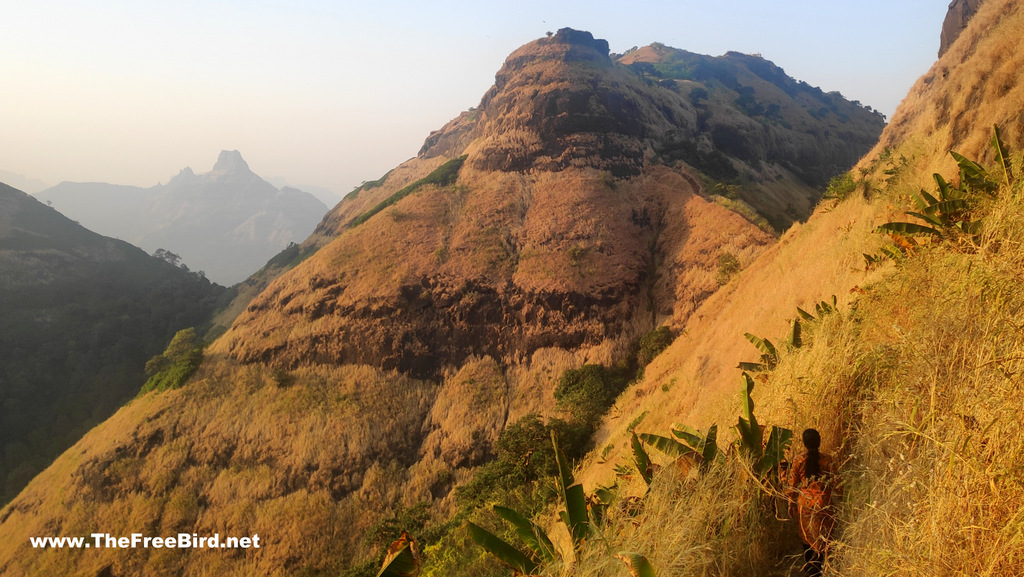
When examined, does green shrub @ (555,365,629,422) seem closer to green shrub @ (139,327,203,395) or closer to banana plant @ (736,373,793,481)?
banana plant @ (736,373,793,481)

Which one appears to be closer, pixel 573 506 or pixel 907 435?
pixel 907 435

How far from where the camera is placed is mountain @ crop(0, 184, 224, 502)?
35.8 meters

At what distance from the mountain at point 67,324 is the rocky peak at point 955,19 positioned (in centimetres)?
8660

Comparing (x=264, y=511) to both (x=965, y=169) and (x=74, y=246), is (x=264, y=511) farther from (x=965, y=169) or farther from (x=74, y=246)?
(x=74, y=246)

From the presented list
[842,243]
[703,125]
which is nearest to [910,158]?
[842,243]

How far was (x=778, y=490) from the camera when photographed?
13.3ft

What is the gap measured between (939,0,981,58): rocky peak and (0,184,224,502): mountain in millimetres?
86599

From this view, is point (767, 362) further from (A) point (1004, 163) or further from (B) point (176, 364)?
(B) point (176, 364)

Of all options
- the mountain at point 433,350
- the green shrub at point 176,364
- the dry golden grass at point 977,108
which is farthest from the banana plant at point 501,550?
the green shrub at point 176,364

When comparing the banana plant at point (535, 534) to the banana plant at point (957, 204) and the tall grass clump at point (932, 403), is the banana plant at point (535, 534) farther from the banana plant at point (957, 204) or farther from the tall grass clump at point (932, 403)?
the banana plant at point (957, 204)

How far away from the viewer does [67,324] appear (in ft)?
149

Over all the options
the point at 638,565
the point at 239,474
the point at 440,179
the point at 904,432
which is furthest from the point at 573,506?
the point at 440,179

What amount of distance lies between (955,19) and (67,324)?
3852 inches

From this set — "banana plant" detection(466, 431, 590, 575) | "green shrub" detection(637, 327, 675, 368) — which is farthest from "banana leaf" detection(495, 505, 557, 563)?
"green shrub" detection(637, 327, 675, 368)
